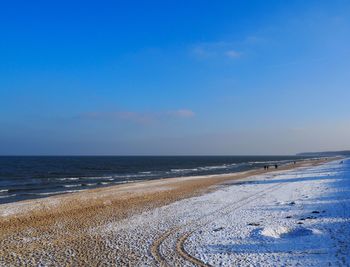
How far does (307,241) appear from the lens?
12336mm

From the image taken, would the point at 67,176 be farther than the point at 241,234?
Yes

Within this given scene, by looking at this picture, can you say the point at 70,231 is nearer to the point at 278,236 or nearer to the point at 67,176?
the point at 278,236

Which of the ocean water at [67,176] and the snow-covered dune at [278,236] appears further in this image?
the ocean water at [67,176]

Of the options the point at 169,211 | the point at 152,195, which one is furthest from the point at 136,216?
the point at 152,195

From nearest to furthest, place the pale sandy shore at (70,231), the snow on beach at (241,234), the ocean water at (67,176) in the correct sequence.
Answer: the snow on beach at (241,234)
the pale sandy shore at (70,231)
the ocean water at (67,176)

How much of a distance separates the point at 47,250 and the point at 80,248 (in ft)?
4.13

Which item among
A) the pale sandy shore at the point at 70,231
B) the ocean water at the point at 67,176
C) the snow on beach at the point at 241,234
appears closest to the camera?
the snow on beach at the point at 241,234

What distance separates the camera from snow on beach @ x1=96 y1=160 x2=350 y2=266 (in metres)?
11.0

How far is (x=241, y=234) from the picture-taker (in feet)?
45.7

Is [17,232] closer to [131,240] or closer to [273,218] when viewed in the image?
[131,240]

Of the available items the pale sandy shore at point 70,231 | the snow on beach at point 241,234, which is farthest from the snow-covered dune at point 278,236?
the pale sandy shore at point 70,231

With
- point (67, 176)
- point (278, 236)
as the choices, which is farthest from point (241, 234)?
point (67, 176)

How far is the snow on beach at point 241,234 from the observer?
432 inches

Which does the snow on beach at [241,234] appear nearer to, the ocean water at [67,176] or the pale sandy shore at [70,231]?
the pale sandy shore at [70,231]
